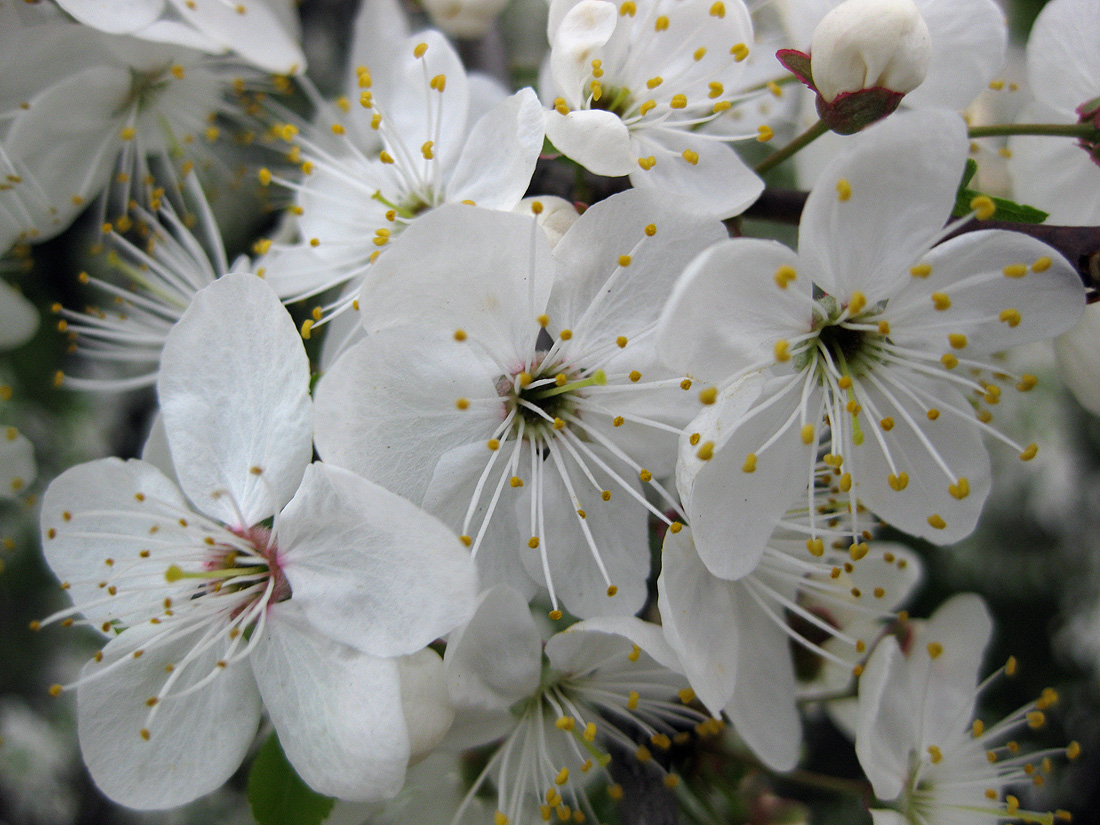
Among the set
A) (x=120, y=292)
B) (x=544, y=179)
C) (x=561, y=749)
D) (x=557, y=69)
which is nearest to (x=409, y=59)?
(x=544, y=179)

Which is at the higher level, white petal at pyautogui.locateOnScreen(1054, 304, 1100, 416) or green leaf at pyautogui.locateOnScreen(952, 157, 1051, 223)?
green leaf at pyautogui.locateOnScreen(952, 157, 1051, 223)

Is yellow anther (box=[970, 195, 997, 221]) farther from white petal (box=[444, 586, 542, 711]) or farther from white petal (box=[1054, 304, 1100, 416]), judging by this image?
white petal (box=[444, 586, 542, 711])

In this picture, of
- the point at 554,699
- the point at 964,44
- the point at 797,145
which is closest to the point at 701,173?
the point at 797,145

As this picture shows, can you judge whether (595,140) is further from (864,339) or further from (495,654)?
(495,654)

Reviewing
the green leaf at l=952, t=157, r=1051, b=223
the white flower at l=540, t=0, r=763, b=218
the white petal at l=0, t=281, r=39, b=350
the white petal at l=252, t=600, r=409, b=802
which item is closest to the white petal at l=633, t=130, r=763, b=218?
the white flower at l=540, t=0, r=763, b=218

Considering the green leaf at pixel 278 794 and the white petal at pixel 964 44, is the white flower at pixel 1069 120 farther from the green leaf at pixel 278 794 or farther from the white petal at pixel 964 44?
the green leaf at pixel 278 794

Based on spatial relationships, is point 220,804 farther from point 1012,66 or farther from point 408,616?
point 1012,66
